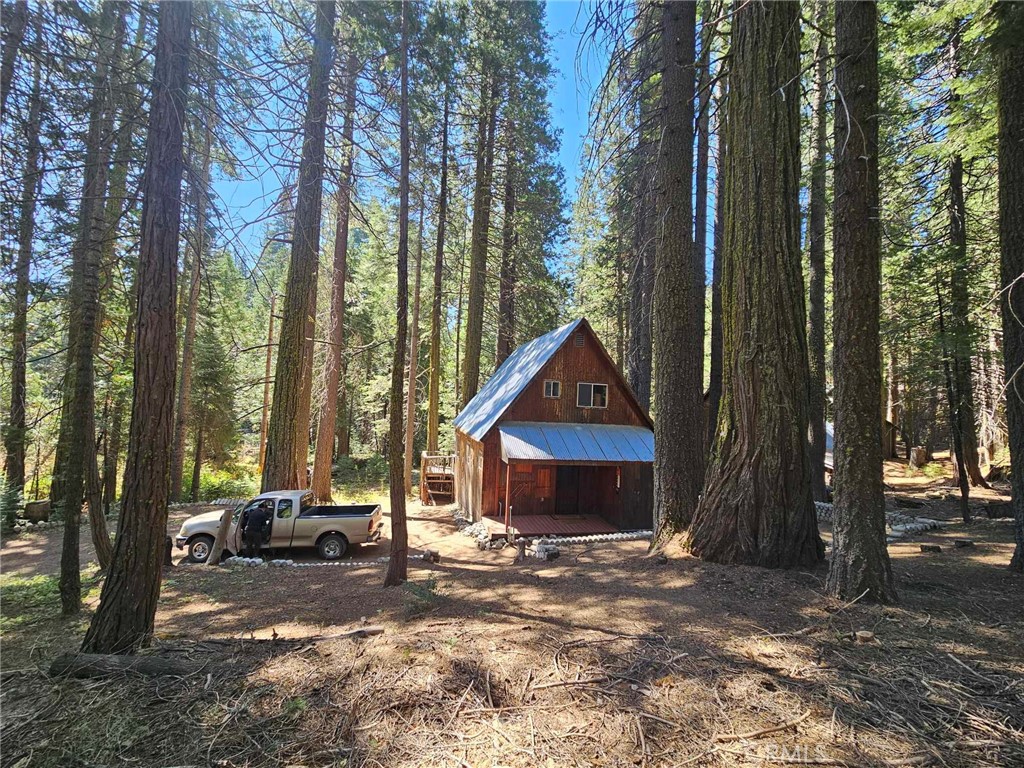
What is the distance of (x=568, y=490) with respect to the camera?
15.8m

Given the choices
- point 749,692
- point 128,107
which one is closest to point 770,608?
point 749,692

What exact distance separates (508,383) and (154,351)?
40.9 feet

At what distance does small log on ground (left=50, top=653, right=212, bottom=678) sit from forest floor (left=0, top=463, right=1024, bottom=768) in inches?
4.1

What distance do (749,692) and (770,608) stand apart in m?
1.86

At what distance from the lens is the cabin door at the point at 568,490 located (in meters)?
15.7

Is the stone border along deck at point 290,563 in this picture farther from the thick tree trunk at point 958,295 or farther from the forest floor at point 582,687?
the thick tree trunk at point 958,295

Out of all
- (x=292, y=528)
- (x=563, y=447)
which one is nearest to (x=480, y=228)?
(x=563, y=447)

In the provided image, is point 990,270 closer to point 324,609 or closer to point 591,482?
point 591,482

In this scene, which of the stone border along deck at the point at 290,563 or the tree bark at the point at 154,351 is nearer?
the tree bark at the point at 154,351

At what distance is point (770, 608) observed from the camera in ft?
14.6

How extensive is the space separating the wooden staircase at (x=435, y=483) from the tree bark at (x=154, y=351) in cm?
1590

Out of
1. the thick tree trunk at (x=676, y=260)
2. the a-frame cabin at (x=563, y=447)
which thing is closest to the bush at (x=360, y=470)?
the a-frame cabin at (x=563, y=447)

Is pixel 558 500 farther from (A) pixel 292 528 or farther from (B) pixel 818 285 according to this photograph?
(B) pixel 818 285

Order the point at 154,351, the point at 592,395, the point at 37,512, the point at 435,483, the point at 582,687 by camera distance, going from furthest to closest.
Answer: the point at 435,483 → the point at 592,395 → the point at 37,512 → the point at 154,351 → the point at 582,687
